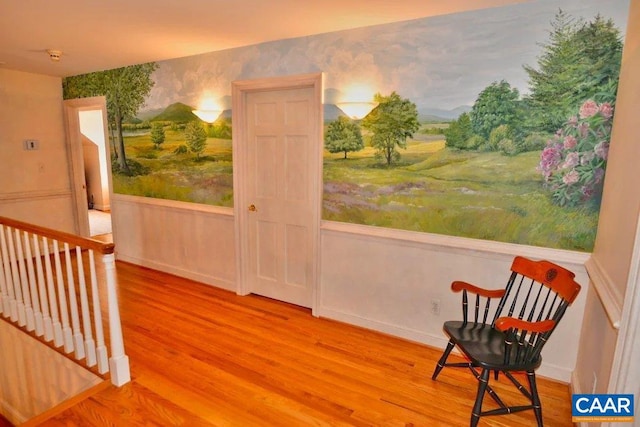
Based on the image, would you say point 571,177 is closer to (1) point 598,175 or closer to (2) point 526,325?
(1) point 598,175

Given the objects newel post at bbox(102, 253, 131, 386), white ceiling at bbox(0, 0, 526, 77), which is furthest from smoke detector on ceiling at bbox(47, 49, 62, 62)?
newel post at bbox(102, 253, 131, 386)

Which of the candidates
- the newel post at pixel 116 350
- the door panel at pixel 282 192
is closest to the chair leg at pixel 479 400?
the door panel at pixel 282 192

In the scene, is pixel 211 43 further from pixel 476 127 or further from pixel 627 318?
pixel 627 318

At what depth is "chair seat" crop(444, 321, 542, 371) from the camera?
6.12 ft

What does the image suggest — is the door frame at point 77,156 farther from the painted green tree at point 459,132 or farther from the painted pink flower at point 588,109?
the painted pink flower at point 588,109

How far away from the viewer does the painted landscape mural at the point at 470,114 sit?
2.14m

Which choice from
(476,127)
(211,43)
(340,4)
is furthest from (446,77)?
(211,43)

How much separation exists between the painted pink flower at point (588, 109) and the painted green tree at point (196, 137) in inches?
125

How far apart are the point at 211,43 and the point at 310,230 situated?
1886 mm

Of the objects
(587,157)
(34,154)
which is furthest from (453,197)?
(34,154)

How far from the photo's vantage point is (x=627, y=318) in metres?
1.38

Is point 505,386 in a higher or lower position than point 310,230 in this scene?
lower

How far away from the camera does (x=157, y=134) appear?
13.7 ft

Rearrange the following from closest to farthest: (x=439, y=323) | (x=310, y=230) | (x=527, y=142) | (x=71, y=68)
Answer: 1. (x=527, y=142)
2. (x=439, y=323)
3. (x=310, y=230)
4. (x=71, y=68)
